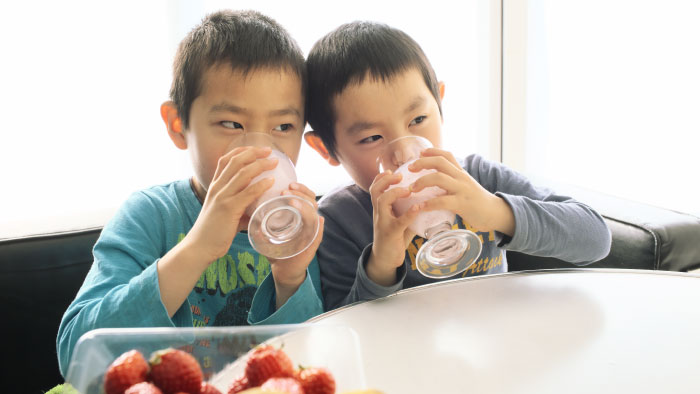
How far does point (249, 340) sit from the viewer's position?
0.50 m

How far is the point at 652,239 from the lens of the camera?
119 cm

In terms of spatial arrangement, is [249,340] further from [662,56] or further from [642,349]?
[662,56]

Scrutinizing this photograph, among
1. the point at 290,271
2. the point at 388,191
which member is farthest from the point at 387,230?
the point at 290,271

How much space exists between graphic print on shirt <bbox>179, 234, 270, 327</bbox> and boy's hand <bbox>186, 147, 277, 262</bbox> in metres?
0.26

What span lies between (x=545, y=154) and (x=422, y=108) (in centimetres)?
202

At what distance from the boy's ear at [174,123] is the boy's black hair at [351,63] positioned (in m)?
0.25

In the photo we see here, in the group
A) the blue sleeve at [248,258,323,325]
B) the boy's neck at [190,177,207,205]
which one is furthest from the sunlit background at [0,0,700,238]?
the blue sleeve at [248,258,323,325]

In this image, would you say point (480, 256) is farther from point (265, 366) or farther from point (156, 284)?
point (265, 366)

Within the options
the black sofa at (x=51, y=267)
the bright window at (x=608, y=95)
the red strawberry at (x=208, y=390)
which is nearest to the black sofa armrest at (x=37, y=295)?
the black sofa at (x=51, y=267)

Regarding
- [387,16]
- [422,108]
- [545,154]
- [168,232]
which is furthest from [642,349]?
[545,154]

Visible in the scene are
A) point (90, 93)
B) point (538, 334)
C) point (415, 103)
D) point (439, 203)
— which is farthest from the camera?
point (90, 93)

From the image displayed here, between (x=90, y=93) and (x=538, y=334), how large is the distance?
1884 millimetres

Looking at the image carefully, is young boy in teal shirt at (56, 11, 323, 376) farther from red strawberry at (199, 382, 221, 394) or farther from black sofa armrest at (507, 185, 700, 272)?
black sofa armrest at (507, 185, 700, 272)

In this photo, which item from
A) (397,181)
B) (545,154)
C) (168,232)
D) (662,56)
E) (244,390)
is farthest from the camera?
(545,154)
